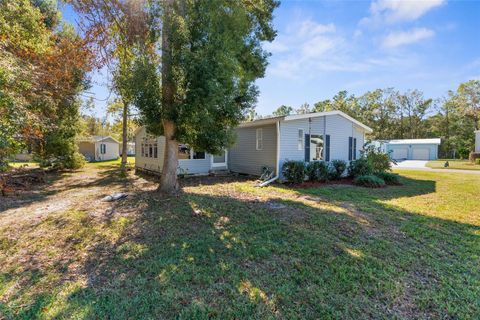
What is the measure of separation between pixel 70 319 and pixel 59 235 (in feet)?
8.99

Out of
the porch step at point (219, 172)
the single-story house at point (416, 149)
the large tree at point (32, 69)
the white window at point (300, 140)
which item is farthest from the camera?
the single-story house at point (416, 149)

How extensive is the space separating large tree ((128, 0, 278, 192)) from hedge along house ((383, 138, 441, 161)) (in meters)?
31.6

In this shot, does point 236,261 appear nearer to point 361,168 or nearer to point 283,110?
point 361,168

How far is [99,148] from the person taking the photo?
98.4ft

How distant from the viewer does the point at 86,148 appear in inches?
1153

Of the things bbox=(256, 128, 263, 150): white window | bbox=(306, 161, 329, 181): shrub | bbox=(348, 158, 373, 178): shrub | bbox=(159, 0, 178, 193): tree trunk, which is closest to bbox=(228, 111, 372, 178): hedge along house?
bbox=(256, 128, 263, 150): white window

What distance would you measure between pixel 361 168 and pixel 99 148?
1193 inches

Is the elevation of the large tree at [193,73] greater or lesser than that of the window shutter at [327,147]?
greater

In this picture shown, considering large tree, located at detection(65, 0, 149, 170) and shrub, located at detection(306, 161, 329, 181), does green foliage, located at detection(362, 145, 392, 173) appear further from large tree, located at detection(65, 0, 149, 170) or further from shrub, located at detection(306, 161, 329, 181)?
large tree, located at detection(65, 0, 149, 170)

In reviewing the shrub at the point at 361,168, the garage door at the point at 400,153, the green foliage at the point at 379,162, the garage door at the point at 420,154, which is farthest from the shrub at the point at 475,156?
the shrub at the point at 361,168

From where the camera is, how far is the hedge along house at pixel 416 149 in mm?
32406

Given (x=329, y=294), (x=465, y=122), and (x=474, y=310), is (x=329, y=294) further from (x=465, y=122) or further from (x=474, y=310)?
(x=465, y=122)

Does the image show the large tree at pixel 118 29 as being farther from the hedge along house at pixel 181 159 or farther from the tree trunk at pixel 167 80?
the hedge along house at pixel 181 159

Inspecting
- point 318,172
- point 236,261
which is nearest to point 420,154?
point 318,172
